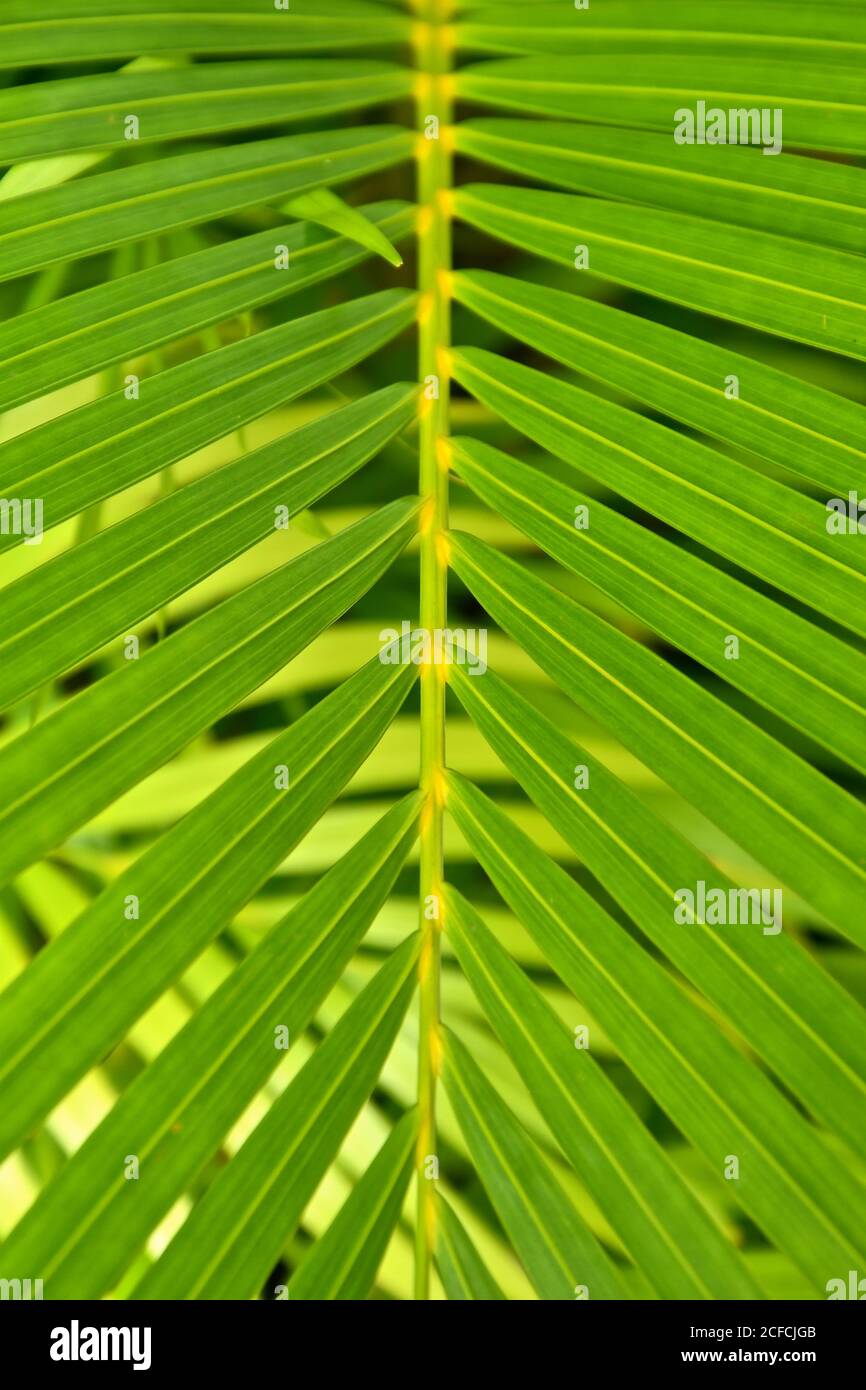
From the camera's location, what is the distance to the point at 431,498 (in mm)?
584

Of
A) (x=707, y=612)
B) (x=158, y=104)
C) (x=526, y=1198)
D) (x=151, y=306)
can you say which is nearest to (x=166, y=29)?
(x=158, y=104)

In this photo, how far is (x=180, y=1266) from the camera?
1.54ft

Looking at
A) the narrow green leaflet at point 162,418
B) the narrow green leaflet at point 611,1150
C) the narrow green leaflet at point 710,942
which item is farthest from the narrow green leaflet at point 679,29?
the narrow green leaflet at point 611,1150

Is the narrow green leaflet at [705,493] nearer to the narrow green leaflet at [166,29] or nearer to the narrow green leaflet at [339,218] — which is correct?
the narrow green leaflet at [339,218]

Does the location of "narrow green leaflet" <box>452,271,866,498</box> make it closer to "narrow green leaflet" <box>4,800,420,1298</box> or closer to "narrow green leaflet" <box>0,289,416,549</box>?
"narrow green leaflet" <box>0,289,416,549</box>

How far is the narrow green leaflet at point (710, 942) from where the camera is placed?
0.48m

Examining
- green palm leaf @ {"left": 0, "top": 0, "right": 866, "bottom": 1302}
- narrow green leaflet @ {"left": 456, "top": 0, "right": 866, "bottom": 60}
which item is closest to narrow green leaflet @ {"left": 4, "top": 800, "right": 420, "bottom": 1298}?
green palm leaf @ {"left": 0, "top": 0, "right": 866, "bottom": 1302}

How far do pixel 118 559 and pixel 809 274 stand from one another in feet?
1.28

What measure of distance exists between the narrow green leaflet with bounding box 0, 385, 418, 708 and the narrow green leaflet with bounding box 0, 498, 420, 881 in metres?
0.02

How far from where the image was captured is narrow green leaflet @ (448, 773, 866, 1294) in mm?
479

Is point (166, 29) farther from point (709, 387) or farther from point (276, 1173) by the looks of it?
point (276, 1173)

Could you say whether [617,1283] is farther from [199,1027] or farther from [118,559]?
[118,559]

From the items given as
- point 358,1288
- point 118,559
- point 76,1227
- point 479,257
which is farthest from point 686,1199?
point 479,257

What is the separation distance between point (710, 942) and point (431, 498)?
0.94 ft
